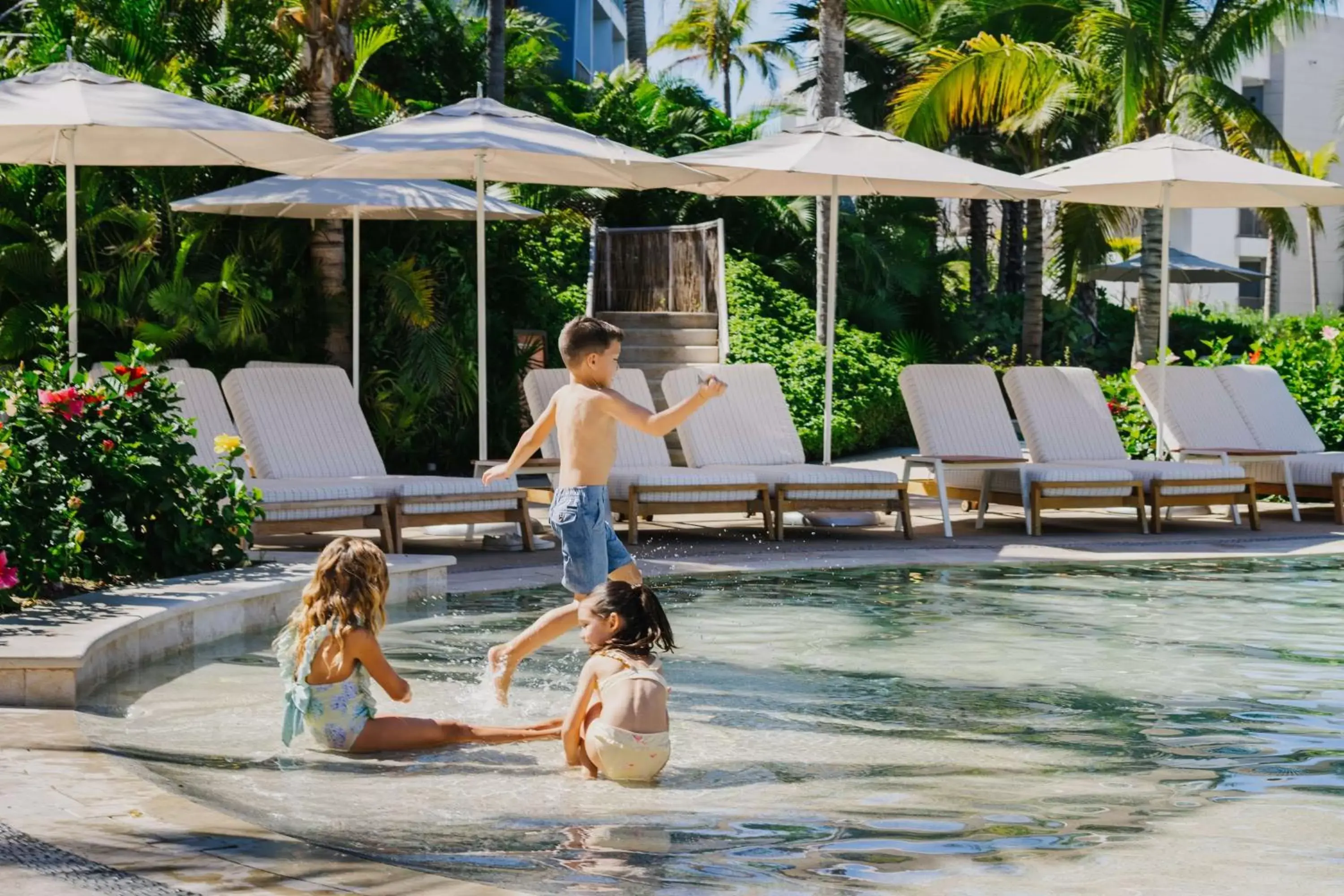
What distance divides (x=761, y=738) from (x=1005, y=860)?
1.63m

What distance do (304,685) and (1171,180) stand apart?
9.23 metres

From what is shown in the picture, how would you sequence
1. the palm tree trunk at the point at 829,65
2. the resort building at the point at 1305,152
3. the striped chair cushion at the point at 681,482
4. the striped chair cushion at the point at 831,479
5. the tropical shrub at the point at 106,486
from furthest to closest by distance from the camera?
the resort building at the point at 1305,152 → the palm tree trunk at the point at 829,65 → the striped chair cushion at the point at 831,479 → the striped chair cushion at the point at 681,482 → the tropical shrub at the point at 106,486

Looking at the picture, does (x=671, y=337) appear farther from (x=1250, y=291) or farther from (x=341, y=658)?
(x=1250, y=291)

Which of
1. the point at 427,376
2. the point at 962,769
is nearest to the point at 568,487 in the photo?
the point at 962,769

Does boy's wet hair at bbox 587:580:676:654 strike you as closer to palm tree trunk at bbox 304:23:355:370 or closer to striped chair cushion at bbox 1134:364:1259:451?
striped chair cushion at bbox 1134:364:1259:451

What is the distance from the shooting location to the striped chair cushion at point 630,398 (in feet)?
38.7

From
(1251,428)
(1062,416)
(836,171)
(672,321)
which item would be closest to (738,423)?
(836,171)

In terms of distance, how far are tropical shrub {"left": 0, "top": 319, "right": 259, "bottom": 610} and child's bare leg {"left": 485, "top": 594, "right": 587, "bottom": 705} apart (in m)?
2.24

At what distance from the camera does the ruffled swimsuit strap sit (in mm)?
5664

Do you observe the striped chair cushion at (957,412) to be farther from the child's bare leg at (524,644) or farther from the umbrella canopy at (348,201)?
the child's bare leg at (524,644)

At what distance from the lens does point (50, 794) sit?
14.9 feet

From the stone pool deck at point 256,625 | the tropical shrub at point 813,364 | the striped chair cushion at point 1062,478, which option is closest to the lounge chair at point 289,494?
the stone pool deck at point 256,625

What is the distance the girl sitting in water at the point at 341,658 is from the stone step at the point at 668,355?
46.1ft

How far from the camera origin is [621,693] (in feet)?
17.5
